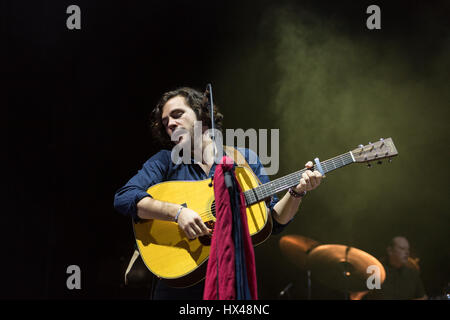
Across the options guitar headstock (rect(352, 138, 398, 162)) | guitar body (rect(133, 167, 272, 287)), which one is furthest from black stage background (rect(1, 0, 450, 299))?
guitar headstock (rect(352, 138, 398, 162))

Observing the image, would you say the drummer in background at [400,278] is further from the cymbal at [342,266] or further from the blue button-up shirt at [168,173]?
the blue button-up shirt at [168,173]

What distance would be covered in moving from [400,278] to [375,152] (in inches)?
80.4

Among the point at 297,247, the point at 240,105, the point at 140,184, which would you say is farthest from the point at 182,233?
the point at 240,105

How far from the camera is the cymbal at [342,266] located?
329 cm

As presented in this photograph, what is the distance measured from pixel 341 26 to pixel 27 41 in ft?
9.93

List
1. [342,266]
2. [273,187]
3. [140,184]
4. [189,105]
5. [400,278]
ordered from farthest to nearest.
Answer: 1. [400,278]
2. [342,266]
3. [189,105]
4. [140,184]
5. [273,187]

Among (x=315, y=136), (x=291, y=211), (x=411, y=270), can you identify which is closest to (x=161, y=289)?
(x=291, y=211)

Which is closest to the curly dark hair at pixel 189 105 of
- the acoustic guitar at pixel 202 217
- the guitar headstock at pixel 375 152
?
the acoustic guitar at pixel 202 217

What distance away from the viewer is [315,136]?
3.77 metres

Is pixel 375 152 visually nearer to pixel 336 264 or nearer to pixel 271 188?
pixel 271 188

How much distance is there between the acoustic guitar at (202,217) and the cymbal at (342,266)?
1606 mm

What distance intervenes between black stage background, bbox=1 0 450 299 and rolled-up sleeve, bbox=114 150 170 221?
138 cm

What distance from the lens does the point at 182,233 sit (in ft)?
6.52

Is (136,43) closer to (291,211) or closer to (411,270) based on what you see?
(291,211)
